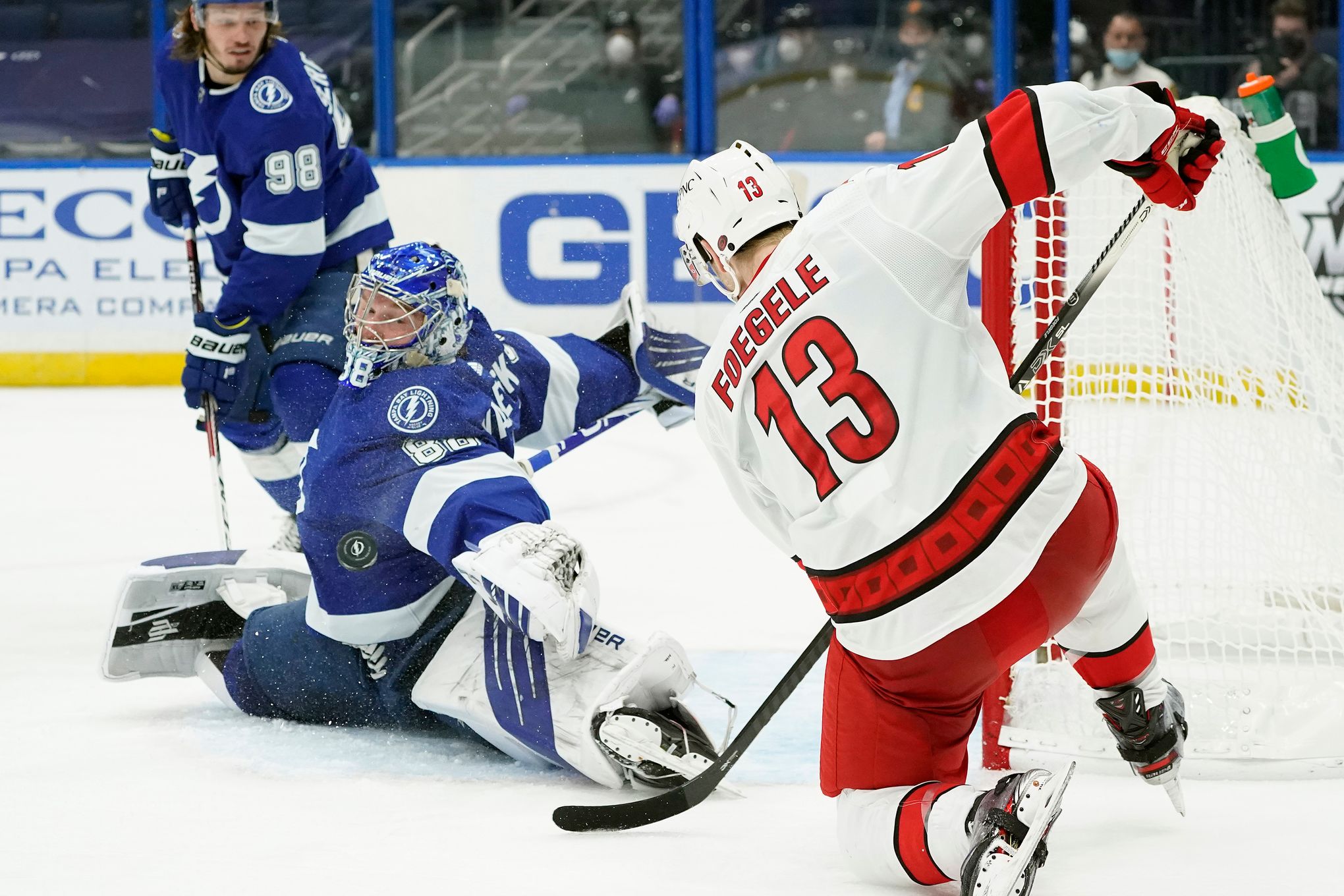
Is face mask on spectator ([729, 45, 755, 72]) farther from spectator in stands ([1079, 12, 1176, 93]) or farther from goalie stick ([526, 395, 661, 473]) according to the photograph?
goalie stick ([526, 395, 661, 473])

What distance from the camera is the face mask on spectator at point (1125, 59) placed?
6605 mm

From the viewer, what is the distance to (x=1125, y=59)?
6605 mm

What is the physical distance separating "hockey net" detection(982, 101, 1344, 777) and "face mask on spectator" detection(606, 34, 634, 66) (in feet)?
15.1

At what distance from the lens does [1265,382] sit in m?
2.53

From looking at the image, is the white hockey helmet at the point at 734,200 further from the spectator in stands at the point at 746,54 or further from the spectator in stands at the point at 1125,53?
the spectator in stands at the point at 746,54

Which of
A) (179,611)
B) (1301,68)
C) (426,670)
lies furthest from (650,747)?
(1301,68)

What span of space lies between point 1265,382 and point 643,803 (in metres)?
1.23

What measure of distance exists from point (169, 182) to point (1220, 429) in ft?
7.58

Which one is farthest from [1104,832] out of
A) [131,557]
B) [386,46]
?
[386,46]

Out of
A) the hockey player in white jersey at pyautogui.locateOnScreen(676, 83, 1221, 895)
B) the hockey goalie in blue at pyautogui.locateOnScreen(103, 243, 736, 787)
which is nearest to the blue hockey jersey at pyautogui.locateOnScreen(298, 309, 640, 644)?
the hockey goalie in blue at pyautogui.locateOnScreen(103, 243, 736, 787)

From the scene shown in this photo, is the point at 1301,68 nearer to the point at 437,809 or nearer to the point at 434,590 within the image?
the point at 434,590

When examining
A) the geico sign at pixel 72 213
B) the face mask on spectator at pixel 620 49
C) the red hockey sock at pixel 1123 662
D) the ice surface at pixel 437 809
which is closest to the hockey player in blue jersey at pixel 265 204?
the ice surface at pixel 437 809

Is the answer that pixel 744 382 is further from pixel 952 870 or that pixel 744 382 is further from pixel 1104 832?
pixel 1104 832

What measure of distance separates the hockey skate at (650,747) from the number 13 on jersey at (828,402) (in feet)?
1.82
